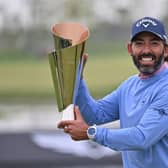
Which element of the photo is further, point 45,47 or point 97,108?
point 45,47

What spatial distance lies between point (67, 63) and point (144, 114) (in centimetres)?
35

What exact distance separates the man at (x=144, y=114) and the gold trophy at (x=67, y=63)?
55mm

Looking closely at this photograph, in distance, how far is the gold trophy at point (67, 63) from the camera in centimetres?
268

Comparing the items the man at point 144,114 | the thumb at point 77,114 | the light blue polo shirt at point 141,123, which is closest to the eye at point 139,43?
the man at point 144,114

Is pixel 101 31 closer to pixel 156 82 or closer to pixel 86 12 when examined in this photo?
pixel 86 12

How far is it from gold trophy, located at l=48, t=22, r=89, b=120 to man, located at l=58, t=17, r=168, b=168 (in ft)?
0.18

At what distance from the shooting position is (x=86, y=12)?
19.9 feet

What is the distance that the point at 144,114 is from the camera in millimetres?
2621

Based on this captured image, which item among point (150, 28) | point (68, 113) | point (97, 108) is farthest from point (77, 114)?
point (150, 28)

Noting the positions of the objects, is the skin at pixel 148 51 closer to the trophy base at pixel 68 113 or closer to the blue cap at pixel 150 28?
the blue cap at pixel 150 28

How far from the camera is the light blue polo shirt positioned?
258 centimetres

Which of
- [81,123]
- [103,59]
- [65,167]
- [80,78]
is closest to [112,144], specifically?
[81,123]

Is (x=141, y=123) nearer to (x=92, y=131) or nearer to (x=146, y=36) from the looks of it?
(x=92, y=131)

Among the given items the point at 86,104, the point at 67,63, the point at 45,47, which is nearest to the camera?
the point at 67,63
